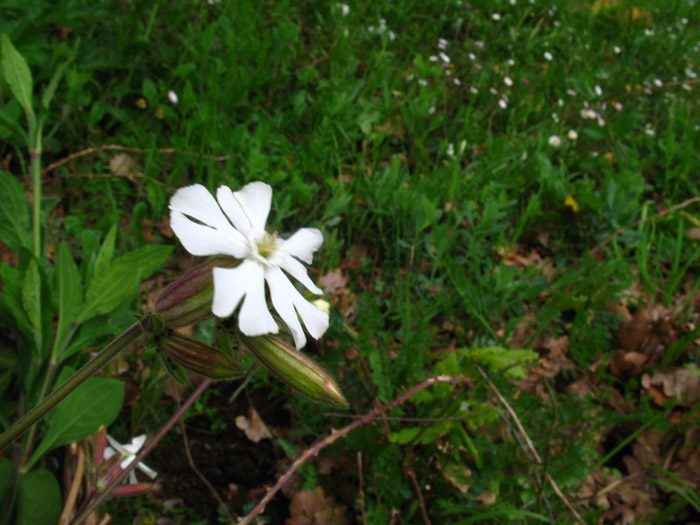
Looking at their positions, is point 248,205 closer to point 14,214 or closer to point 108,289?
point 108,289

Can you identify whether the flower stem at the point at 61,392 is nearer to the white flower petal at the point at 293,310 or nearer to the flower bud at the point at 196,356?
the flower bud at the point at 196,356

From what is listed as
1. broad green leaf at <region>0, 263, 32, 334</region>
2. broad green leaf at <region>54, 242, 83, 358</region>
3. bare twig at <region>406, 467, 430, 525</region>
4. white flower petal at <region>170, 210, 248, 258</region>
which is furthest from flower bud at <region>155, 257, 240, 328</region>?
bare twig at <region>406, 467, 430, 525</region>

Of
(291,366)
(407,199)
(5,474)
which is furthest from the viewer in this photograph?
(407,199)

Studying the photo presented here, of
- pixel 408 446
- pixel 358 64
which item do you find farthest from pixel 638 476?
pixel 358 64

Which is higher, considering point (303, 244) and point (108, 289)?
point (303, 244)

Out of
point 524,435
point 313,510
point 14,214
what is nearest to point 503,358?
point 524,435
